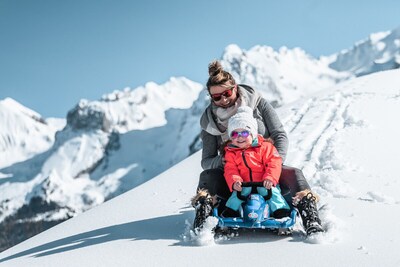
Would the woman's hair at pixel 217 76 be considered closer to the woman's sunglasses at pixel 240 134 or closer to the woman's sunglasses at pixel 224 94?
the woman's sunglasses at pixel 224 94

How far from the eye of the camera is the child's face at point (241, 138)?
4578 millimetres

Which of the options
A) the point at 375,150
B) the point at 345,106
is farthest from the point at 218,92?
the point at 345,106

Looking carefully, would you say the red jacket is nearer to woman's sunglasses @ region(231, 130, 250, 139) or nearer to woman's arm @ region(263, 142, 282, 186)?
woman's arm @ region(263, 142, 282, 186)

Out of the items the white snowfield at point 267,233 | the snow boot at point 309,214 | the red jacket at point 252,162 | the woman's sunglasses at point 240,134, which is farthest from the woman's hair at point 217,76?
the white snowfield at point 267,233

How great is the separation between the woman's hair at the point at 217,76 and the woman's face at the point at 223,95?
0.04 m

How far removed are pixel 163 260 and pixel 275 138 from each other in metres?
1.86

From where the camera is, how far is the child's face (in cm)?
458

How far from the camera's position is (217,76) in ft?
15.8

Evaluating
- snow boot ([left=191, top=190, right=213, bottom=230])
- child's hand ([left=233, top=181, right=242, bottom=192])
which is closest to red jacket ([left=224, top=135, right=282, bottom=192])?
child's hand ([left=233, top=181, right=242, bottom=192])

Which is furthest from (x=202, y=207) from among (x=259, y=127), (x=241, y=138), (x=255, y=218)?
(x=259, y=127)

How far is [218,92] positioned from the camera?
16.0ft

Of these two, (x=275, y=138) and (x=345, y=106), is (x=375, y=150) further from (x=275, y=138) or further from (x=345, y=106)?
(x=345, y=106)

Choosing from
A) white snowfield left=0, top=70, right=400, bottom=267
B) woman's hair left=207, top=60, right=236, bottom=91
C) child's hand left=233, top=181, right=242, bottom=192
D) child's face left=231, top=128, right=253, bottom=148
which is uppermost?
woman's hair left=207, top=60, right=236, bottom=91

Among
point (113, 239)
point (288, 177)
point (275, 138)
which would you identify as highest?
point (275, 138)
